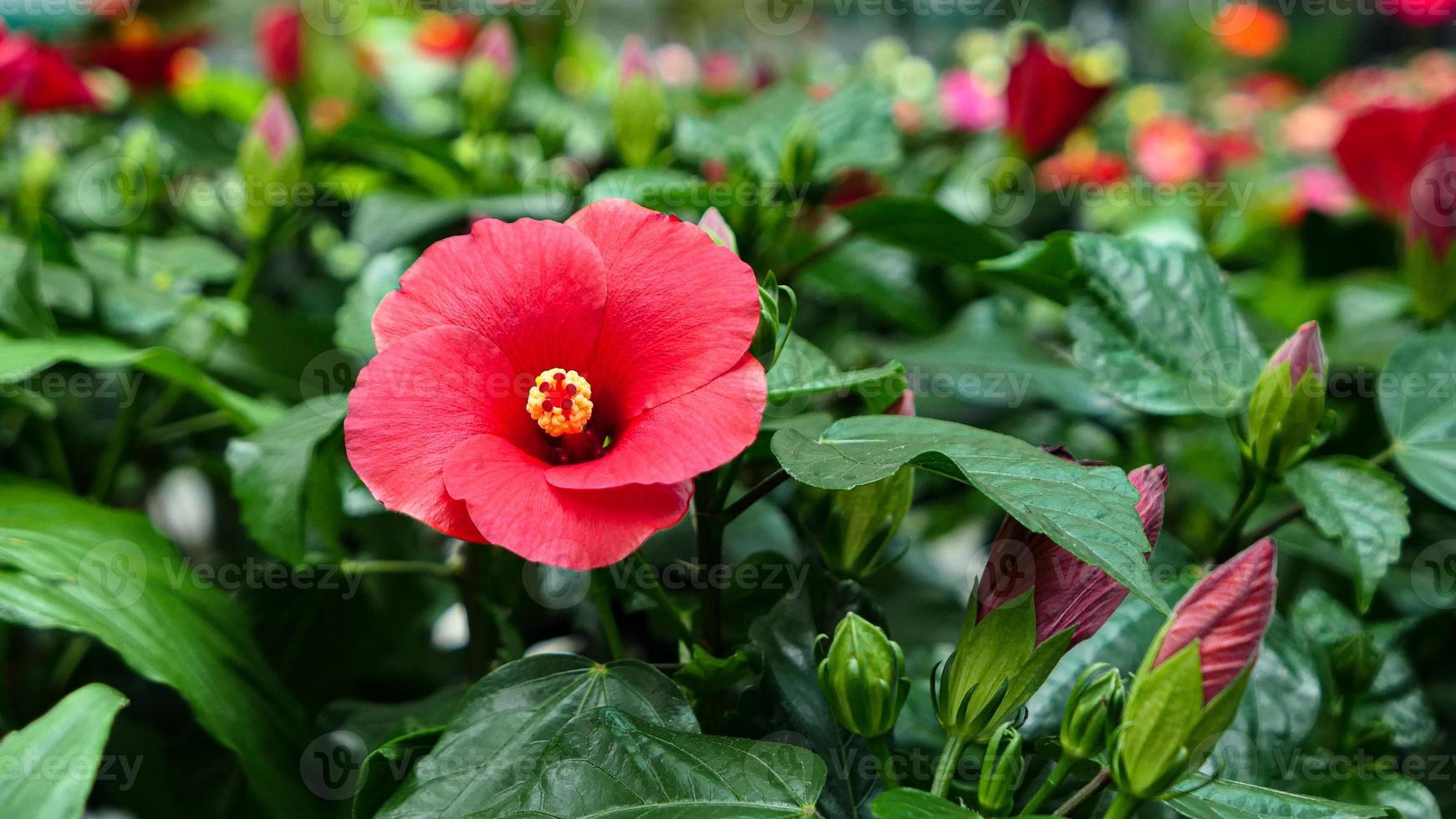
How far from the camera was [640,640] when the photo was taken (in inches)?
26.1

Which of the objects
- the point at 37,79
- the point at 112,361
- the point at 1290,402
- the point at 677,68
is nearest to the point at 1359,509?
the point at 1290,402

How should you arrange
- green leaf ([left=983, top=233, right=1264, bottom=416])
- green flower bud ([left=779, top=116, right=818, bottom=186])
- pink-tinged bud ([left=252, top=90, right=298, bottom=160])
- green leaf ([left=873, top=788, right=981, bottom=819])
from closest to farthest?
green leaf ([left=873, top=788, right=981, bottom=819])
green leaf ([left=983, top=233, right=1264, bottom=416])
green flower bud ([left=779, top=116, right=818, bottom=186])
pink-tinged bud ([left=252, top=90, right=298, bottom=160])

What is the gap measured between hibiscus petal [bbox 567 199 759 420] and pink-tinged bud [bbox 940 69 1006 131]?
0.83m

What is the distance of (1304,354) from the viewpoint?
475 millimetres

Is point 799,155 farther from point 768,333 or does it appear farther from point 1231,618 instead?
point 1231,618

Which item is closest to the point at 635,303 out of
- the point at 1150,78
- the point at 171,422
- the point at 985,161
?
the point at 171,422

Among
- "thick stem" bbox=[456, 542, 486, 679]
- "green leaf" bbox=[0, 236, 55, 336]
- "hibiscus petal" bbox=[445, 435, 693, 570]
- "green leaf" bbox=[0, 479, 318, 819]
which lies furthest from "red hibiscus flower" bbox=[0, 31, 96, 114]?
"hibiscus petal" bbox=[445, 435, 693, 570]

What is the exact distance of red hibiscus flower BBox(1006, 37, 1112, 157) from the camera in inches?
33.9

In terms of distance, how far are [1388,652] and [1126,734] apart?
13.2 inches

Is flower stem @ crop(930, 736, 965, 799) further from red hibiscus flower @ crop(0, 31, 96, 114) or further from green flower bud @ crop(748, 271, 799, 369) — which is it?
red hibiscus flower @ crop(0, 31, 96, 114)

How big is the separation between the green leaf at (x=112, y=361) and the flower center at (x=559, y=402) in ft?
0.94

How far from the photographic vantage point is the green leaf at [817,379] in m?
0.42

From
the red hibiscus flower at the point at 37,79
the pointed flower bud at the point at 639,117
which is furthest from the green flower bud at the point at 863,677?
the red hibiscus flower at the point at 37,79

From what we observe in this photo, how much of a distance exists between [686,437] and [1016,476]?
117 mm
